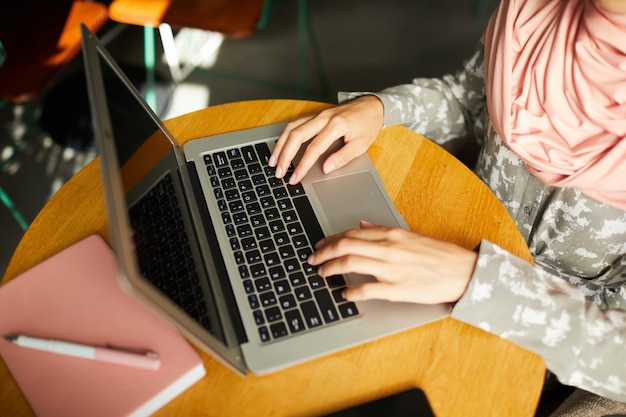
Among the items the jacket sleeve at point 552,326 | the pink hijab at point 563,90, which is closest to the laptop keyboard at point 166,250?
the jacket sleeve at point 552,326

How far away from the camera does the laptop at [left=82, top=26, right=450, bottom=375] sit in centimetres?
60

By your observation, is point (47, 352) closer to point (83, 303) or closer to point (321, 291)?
point (83, 303)

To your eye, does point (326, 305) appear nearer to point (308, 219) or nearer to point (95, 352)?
point (308, 219)

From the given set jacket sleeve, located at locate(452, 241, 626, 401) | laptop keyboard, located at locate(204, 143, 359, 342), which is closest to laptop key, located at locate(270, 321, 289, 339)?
laptop keyboard, located at locate(204, 143, 359, 342)

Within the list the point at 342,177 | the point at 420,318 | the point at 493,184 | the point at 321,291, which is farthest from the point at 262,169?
the point at 493,184

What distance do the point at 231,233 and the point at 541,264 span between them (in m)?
0.62

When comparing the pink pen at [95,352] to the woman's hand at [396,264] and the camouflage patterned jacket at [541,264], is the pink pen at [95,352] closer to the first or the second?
the woman's hand at [396,264]

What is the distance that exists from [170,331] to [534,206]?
2.30ft

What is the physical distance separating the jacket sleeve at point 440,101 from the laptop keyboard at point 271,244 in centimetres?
27

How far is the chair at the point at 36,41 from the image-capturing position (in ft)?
4.54

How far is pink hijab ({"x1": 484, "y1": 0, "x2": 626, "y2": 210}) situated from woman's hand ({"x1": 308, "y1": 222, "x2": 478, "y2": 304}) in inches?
10.5

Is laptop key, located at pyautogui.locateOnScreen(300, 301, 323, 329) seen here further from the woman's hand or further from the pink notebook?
the pink notebook

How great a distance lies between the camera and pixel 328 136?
88cm

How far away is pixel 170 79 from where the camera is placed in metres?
2.06
